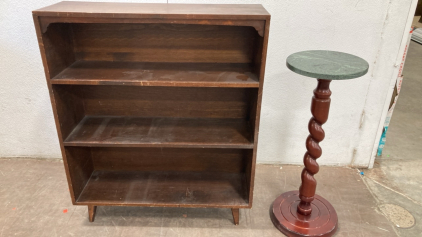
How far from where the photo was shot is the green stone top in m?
1.54

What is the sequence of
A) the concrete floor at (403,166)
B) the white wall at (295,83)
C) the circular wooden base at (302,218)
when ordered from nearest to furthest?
the circular wooden base at (302,218) → the white wall at (295,83) → the concrete floor at (403,166)

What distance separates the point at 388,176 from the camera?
2.58m

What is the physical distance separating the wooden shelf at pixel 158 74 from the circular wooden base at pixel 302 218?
3.07 ft

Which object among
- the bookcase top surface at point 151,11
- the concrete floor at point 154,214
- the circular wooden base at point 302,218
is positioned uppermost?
the bookcase top surface at point 151,11

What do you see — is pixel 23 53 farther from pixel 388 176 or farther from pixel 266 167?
pixel 388 176

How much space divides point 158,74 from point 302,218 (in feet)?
4.18

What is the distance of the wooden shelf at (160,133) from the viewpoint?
183 cm

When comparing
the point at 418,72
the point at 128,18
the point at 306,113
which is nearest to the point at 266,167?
the point at 306,113

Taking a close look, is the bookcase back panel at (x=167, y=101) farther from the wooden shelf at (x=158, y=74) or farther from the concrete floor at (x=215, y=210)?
the concrete floor at (x=215, y=210)

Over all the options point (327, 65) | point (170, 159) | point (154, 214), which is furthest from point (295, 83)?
point (154, 214)

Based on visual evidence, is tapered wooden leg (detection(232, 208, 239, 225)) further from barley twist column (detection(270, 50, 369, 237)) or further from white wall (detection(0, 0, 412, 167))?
white wall (detection(0, 0, 412, 167))

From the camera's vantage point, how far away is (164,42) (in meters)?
1.91

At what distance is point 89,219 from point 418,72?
16.5 ft

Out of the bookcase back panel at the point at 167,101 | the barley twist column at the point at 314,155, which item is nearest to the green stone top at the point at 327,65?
the barley twist column at the point at 314,155
